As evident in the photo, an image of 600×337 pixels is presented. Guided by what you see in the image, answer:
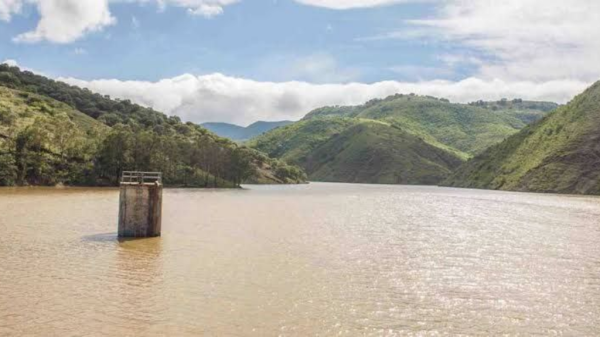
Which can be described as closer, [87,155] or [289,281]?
[289,281]

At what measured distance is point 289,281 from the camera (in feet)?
101

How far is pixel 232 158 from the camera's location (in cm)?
19338

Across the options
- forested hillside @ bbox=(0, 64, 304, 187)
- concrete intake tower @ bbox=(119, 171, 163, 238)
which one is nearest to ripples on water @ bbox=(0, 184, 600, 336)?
concrete intake tower @ bbox=(119, 171, 163, 238)

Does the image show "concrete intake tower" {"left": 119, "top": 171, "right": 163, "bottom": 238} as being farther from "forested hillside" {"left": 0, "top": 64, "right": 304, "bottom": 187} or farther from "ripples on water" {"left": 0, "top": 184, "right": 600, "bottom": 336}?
"forested hillside" {"left": 0, "top": 64, "right": 304, "bottom": 187}

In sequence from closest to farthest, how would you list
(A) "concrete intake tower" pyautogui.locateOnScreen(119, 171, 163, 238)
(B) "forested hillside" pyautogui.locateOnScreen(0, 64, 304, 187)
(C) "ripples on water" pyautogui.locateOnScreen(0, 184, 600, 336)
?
(C) "ripples on water" pyautogui.locateOnScreen(0, 184, 600, 336)
(A) "concrete intake tower" pyautogui.locateOnScreen(119, 171, 163, 238)
(B) "forested hillside" pyautogui.locateOnScreen(0, 64, 304, 187)

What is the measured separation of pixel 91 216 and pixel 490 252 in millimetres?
45008

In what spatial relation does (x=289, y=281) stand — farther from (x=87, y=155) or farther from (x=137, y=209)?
(x=87, y=155)

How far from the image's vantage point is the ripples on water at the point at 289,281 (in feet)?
72.4

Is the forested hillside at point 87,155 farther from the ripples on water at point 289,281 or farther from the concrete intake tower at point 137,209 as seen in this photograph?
the concrete intake tower at point 137,209

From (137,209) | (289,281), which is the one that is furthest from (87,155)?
(289,281)

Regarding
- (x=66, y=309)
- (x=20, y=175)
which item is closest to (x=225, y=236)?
(x=66, y=309)

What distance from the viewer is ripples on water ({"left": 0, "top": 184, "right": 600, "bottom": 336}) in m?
22.1

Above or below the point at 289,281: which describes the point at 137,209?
above

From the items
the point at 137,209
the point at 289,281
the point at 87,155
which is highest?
the point at 87,155
